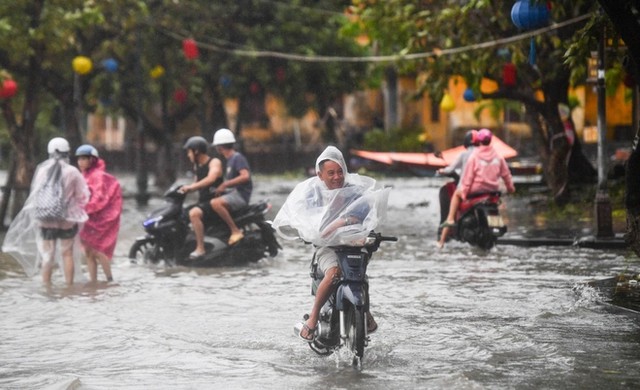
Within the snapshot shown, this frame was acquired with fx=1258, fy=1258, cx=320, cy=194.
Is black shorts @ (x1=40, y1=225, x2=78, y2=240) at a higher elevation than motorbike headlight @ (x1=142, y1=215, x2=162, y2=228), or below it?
higher

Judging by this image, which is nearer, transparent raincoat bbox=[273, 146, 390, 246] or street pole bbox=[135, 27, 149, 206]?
transparent raincoat bbox=[273, 146, 390, 246]

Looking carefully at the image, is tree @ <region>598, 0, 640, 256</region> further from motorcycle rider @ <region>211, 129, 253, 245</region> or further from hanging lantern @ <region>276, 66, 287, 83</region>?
hanging lantern @ <region>276, 66, 287, 83</region>

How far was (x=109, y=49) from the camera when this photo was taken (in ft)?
117

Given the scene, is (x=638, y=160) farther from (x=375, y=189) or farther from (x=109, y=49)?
(x=109, y=49)

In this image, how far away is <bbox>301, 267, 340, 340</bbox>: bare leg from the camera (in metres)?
8.91

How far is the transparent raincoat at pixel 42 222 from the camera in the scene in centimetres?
1423

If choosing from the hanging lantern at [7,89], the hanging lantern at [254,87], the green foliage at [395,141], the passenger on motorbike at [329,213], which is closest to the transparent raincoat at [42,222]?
the passenger on motorbike at [329,213]

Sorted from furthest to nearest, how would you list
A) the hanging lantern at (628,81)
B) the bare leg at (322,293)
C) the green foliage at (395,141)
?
the green foliage at (395,141) → the hanging lantern at (628,81) → the bare leg at (322,293)

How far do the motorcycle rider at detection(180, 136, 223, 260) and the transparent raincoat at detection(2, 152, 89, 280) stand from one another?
6.46 feet

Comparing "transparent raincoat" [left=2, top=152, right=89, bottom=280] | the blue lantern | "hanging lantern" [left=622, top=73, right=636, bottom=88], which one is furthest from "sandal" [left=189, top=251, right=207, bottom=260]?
"hanging lantern" [left=622, top=73, right=636, bottom=88]

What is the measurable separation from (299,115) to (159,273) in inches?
1306

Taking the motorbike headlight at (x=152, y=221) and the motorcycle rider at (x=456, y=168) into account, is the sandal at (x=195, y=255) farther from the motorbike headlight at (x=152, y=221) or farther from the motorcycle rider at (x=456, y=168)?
the motorcycle rider at (x=456, y=168)

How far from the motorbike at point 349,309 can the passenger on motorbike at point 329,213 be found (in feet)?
0.22

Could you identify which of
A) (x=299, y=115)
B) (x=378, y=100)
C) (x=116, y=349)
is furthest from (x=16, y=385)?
(x=378, y=100)
